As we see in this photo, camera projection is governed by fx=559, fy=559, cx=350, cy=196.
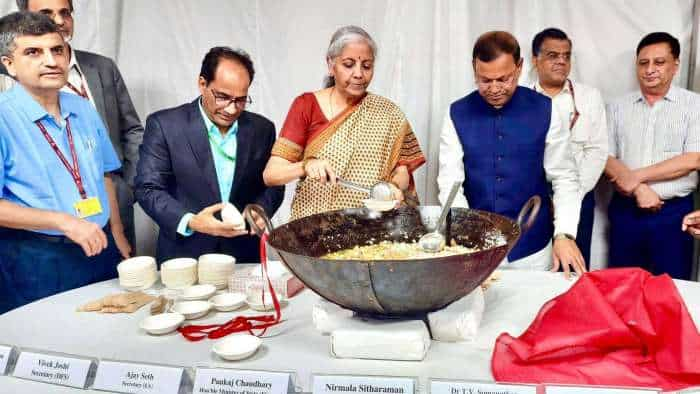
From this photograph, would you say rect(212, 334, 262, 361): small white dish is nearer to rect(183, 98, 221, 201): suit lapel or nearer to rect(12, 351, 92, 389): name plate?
rect(12, 351, 92, 389): name plate

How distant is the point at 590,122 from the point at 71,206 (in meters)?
2.57

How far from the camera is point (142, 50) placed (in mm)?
3266

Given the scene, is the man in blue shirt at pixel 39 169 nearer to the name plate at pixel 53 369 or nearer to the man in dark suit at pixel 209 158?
the man in dark suit at pixel 209 158

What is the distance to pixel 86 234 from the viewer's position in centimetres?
172

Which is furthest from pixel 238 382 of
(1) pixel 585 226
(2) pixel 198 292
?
(1) pixel 585 226

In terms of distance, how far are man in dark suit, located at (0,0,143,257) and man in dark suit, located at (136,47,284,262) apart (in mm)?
351

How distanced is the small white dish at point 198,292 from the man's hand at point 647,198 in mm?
2421

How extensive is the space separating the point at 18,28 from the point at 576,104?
2.64 m

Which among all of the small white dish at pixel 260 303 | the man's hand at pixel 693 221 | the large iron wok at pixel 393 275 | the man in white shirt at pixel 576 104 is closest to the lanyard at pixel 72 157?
the small white dish at pixel 260 303

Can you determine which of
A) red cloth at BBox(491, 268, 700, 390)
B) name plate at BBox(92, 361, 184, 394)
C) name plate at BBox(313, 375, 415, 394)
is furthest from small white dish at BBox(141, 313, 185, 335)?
red cloth at BBox(491, 268, 700, 390)

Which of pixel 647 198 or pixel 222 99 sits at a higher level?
pixel 222 99

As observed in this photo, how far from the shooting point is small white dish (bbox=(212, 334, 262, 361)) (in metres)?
1.21

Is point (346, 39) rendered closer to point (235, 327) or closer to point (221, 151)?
point (221, 151)

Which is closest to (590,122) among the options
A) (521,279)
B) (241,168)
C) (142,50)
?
(521,279)
